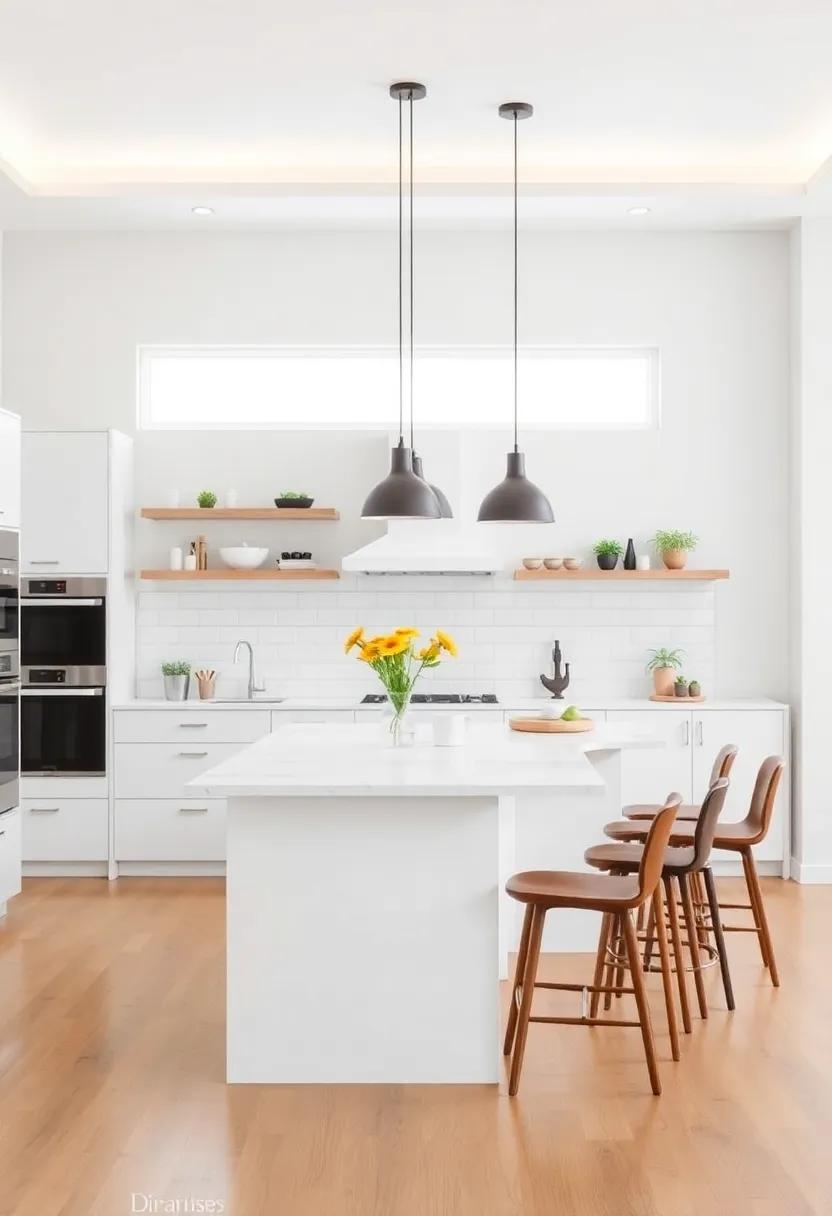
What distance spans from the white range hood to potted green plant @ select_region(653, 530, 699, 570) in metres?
0.99

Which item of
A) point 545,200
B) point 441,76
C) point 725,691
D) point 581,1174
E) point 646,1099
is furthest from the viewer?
point 725,691

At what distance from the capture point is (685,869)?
4.02 meters

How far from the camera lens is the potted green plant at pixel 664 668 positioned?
665cm

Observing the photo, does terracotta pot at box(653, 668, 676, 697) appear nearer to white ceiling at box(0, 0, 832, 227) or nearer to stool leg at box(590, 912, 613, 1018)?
white ceiling at box(0, 0, 832, 227)

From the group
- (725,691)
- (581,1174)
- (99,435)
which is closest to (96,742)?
(99,435)

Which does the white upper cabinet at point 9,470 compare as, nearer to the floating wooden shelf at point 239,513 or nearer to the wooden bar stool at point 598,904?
the floating wooden shelf at point 239,513

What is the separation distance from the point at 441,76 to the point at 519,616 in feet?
9.69

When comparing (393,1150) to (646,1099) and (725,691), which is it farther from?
(725,691)

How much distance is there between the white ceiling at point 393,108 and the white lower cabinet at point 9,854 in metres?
3.15

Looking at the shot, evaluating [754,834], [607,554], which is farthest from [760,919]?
[607,554]

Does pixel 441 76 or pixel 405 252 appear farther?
pixel 405 252

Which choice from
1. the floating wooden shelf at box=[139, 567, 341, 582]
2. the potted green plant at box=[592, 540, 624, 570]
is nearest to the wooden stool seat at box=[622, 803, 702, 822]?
the potted green plant at box=[592, 540, 624, 570]

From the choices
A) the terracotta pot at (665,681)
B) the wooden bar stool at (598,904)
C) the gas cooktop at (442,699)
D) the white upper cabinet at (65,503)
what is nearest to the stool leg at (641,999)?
the wooden bar stool at (598,904)

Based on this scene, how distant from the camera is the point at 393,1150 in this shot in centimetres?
316
